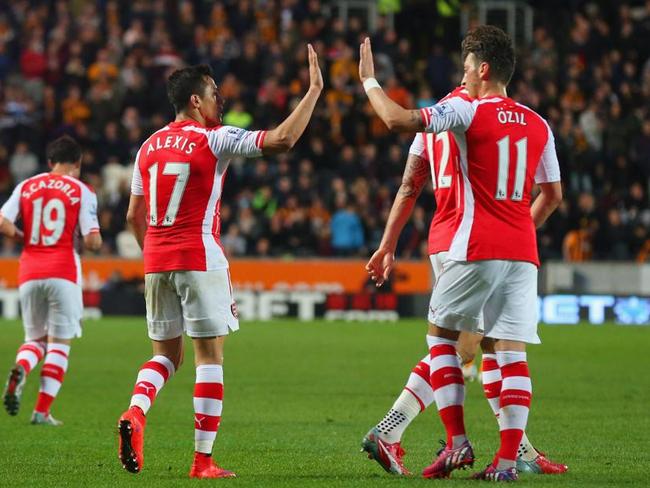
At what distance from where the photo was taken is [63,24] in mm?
29078

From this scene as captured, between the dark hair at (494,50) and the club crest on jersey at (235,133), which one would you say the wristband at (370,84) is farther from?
the club crest on jersey at (235,133)

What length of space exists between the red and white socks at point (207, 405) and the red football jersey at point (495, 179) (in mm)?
1579

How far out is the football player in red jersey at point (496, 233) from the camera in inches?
298

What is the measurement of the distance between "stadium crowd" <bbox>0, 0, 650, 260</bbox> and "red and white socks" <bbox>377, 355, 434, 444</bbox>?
17506 mm

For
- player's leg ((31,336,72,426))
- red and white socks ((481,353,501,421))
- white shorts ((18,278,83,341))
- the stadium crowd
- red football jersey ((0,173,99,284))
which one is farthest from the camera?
the stadium crowd

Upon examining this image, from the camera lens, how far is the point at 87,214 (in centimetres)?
1159

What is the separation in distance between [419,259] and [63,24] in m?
9.27

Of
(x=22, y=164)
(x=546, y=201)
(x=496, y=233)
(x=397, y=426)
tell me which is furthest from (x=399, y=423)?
(x=22, y=164)

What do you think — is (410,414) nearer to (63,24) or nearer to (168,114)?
(168,114)

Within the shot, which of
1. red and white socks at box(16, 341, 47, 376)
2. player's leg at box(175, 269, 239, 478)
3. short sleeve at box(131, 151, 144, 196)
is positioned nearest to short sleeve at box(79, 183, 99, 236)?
red and white socks at box(16, 341, 47, 376)

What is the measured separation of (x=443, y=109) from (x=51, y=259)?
17.8 ft

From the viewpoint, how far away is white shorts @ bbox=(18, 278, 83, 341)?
38.7 feet

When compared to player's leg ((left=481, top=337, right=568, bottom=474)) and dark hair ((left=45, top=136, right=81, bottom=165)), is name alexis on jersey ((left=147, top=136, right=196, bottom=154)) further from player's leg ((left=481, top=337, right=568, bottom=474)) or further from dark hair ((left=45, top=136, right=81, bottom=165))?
dark hair ((left=45, top=136, right=81, bottom=165))

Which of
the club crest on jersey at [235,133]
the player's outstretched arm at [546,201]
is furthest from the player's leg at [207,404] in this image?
the player's outstretched arm at [546,201]
